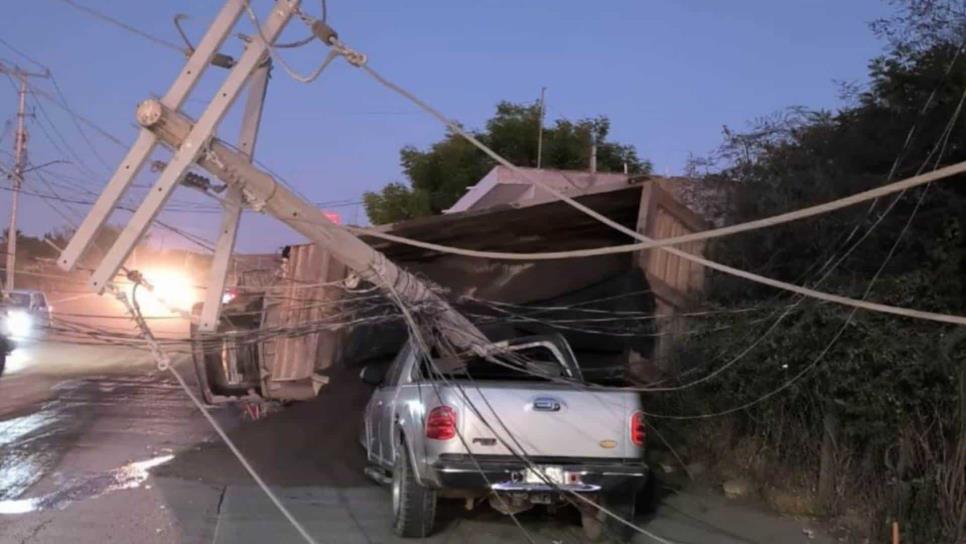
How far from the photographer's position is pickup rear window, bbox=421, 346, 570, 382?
9.12 m

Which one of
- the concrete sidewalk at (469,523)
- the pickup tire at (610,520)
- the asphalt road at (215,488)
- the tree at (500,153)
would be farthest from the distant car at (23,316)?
the tree at (500,153)

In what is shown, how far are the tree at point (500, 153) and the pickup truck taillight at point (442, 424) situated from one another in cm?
2533

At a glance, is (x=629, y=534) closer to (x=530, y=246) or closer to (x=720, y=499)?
(x=720, y=499)

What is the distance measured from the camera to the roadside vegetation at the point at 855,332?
8062 millimetres

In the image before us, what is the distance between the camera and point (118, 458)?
40.7ft

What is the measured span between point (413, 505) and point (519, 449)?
1.05 metres

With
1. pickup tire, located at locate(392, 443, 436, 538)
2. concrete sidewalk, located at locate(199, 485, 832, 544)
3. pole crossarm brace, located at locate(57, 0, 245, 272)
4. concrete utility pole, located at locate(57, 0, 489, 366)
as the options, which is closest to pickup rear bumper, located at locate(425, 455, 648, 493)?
pickup tire, located at locate(392, 443, 436, 538)

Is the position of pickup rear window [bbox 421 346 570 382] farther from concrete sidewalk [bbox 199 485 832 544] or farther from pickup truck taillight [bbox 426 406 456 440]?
concrete sidewalk [bbox 199 485 832 544]

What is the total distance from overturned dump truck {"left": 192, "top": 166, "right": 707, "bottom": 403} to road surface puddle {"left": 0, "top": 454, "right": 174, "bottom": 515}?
1.51 meters

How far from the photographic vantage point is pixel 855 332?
854 cm

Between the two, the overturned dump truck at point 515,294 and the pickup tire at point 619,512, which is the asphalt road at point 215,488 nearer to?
the pickup tire at point 619,512

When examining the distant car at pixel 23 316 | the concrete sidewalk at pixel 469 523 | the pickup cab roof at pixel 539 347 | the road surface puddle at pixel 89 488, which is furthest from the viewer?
the road surface puddle at pixel 89 488

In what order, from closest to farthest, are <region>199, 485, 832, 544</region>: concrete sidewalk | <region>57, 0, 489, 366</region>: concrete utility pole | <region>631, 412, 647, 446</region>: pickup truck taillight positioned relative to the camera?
<region>57, 0, 489, 366</region>: concrete utility pole, <region>631, 412, 647, 446</region>: pickup truck taillight, <region>199, 485, 832, 544</region>: concrete sidewalk

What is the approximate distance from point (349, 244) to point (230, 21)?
6.49 ft
